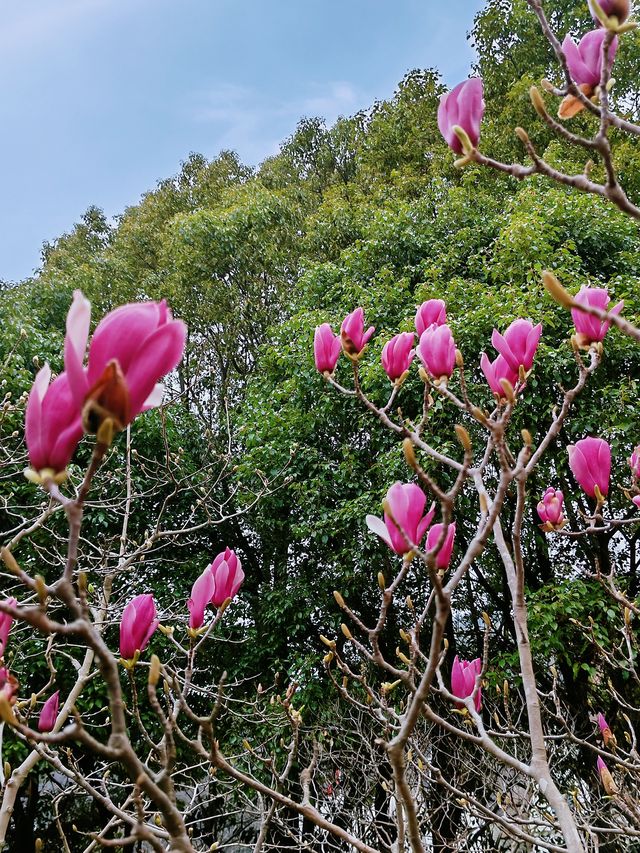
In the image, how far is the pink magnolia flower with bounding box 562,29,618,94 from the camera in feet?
2.49

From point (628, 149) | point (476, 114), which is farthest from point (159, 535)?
point (628, 149)

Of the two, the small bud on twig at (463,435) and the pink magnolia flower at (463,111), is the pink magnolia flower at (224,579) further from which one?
the pink magnolia flower at (463,111)

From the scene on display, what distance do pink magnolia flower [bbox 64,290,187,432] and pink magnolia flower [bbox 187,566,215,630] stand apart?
577 mm

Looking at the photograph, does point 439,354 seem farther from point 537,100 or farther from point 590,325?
point 537,100

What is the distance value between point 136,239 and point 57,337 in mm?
3316

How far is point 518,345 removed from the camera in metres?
1.00

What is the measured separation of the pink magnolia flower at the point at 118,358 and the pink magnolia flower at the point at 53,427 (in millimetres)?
24

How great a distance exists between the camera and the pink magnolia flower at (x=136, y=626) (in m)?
0.90

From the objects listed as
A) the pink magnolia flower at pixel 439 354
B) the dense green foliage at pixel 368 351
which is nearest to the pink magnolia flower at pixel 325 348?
the pink magnolia flower at pixel 439 354

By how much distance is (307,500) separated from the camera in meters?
5.02

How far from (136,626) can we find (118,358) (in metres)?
0.59

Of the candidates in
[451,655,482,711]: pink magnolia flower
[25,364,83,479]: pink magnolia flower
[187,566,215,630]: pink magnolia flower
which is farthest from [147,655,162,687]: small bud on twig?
[451,655,482,711]: pink magnolia flower

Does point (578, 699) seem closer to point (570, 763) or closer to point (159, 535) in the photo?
point (570, 763)

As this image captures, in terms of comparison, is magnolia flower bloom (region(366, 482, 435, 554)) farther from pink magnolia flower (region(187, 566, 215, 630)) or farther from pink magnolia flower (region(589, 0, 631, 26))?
pink magnolia flower (region(589, 0, 631, 26))
